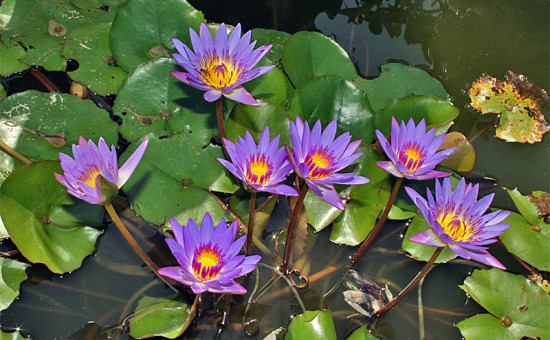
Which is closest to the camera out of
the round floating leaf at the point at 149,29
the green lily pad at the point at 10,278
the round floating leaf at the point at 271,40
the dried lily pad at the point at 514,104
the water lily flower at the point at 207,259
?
the water lily flower at the point at 207,259

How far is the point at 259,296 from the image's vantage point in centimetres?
227

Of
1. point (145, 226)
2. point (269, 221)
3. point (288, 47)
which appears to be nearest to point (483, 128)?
point (288, 47)

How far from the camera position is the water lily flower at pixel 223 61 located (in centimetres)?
209

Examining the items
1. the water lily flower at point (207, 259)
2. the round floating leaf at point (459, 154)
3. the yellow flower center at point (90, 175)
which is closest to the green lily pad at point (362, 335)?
the water lily flower at point (207, 259)

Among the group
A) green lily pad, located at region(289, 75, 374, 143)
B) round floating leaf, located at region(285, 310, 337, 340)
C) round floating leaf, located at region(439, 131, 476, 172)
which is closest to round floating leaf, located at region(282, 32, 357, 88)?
green lily pad, located at region(289, 75, 374, 143)

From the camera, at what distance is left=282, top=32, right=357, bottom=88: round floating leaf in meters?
2.65

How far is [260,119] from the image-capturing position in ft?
7.50

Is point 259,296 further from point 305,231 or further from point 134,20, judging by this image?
point 134,20

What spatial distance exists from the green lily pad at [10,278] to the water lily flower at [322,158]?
4.77ft

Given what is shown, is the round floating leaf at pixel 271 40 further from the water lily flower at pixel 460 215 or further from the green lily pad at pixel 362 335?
the green lily pad at pixel 362 335

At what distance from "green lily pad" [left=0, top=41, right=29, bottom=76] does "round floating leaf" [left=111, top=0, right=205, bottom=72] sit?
0.65 meters

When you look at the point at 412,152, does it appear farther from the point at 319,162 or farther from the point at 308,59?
the point at 308,59

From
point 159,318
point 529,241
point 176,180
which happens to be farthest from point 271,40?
point 529,241

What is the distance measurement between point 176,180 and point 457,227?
1.36 meters
